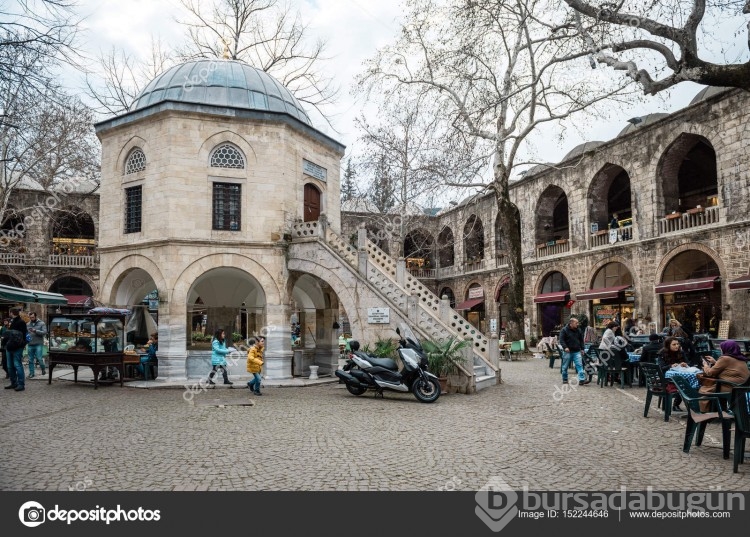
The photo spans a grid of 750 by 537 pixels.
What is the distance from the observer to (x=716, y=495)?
17.2 ft

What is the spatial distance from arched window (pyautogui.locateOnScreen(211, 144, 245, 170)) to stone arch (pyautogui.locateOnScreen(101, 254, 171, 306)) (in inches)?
139

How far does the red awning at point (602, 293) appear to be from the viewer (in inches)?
971

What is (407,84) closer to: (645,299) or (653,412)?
(645,299)

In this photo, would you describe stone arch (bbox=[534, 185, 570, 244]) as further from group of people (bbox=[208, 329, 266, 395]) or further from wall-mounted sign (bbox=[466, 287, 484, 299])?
group of people (bbox=[208, 329, 266, 395])

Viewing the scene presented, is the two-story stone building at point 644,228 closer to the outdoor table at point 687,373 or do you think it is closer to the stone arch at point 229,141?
the outdoor table at point 687,373

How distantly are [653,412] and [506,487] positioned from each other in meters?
5.87

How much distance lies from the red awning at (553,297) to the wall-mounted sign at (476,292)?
657cm

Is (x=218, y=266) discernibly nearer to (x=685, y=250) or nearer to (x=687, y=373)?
(x=687, y=373)

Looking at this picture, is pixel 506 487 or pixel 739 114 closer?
pixel 506 487

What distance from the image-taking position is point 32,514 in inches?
181

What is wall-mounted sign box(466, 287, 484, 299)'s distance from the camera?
122 ft

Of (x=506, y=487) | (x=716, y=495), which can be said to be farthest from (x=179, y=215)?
(x=716, y=495)

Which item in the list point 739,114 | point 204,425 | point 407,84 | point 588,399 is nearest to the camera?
point 204,425

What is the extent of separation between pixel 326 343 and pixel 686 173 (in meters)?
20.3
